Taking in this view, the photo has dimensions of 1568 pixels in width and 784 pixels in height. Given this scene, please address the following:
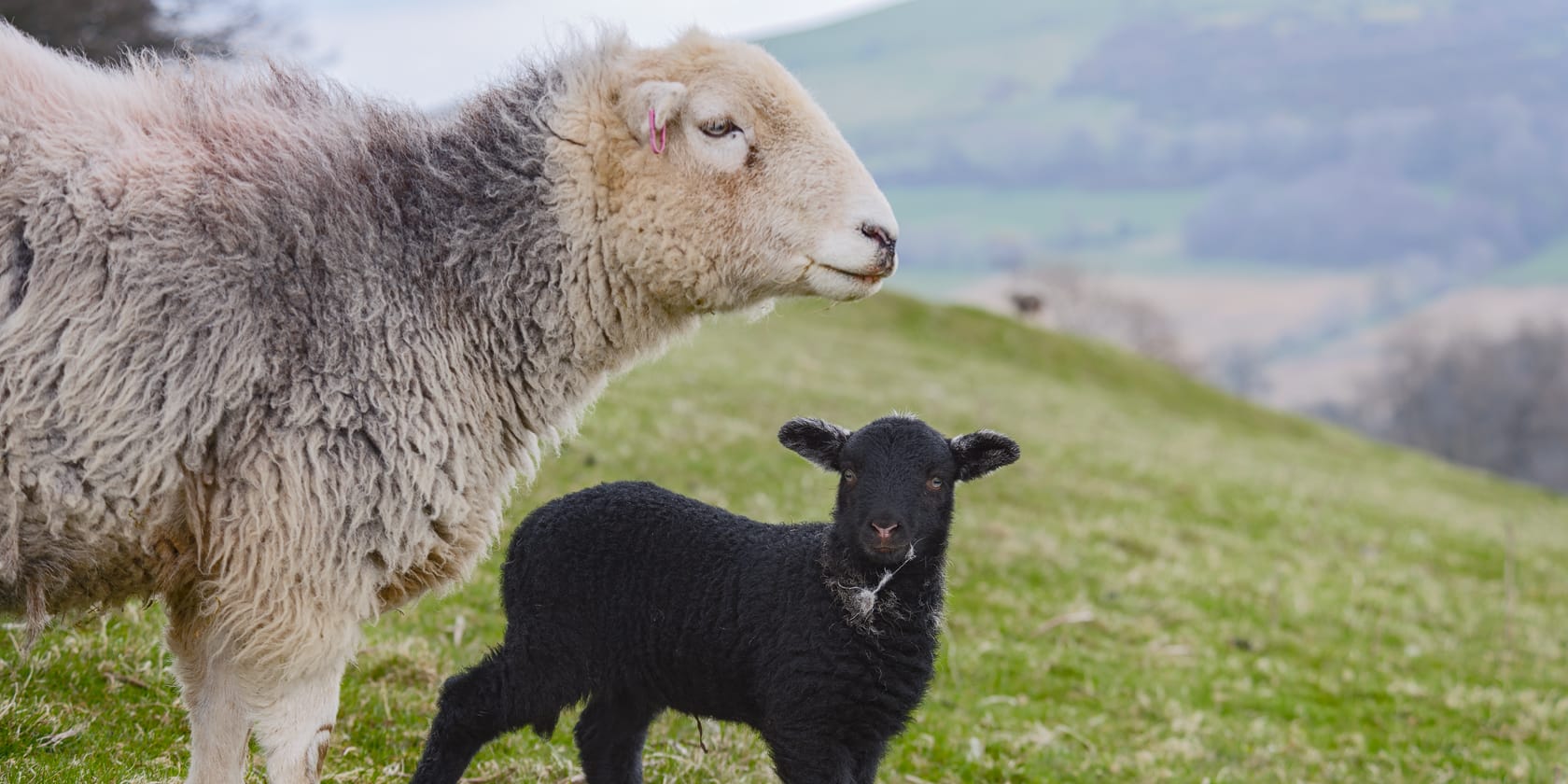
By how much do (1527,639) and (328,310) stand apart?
14.6 meters

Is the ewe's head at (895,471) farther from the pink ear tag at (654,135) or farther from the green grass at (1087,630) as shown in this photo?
the pink ear tag at (654,135)

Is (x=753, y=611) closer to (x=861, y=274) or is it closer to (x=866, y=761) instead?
(x=866, y=761)

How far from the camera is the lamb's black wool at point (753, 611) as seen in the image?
4383 millimetres

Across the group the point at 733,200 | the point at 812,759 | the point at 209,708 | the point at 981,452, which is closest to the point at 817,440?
the point at 981,452

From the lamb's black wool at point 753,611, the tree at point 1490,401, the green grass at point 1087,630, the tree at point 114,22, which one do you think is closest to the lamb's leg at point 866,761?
the lamb's black wool at point 753,611

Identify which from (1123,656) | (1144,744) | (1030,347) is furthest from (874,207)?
(1030,347)

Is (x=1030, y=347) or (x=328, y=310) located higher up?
(x=328, y=310)

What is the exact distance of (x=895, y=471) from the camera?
4465 millimetres

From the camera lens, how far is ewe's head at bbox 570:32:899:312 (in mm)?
4168

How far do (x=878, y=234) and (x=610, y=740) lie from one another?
236cm

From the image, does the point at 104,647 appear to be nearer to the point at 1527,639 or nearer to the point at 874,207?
the point at 874,207

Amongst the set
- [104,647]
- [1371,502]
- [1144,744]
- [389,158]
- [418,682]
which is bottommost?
[1371,502]

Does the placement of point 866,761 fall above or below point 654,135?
below

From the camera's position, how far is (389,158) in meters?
4.16
